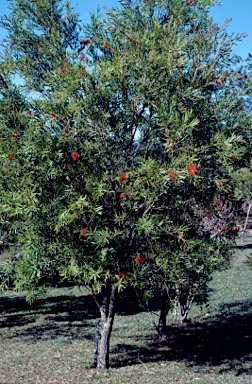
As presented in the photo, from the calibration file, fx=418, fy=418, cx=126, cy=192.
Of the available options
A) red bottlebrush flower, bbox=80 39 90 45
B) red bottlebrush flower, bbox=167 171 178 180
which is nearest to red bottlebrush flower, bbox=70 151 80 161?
red bottlebrush flower, bbox=167 171 178 180

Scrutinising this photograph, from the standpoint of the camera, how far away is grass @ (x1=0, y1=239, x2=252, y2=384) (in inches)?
379

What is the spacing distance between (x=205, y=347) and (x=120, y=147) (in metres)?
7.10

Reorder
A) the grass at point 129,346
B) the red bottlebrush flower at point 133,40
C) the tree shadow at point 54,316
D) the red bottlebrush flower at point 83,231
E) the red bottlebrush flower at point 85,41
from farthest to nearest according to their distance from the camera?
the tree shadow at point 54,316
the grass at point 129,346
the red bottlebrush flower at point 85,41
the red bottlebrush flower at point 133,40
the red bottlebrush flower at point 83,231

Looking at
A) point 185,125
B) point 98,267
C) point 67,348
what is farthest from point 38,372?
point 185,125

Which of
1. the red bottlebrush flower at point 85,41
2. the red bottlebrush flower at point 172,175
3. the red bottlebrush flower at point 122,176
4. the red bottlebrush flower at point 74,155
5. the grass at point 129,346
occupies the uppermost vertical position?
the red bottlebrush flower at point 85,41

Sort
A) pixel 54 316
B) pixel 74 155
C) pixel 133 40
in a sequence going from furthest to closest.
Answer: pixel 54 316, pixel 133 40, pixel 74 155

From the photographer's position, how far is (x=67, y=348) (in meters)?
12.7

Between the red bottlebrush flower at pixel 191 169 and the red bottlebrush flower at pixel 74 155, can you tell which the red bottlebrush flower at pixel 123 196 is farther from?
the red bottlebrush flower at pixel 191 169

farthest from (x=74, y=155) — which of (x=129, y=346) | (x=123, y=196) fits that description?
(x=129, y=346)

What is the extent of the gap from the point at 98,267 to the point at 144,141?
8.95 feet

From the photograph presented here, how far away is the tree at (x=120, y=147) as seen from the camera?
7.16m

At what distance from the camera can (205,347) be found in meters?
12.3

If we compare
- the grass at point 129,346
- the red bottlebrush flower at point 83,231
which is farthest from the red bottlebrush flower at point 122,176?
the grass at point 129,346

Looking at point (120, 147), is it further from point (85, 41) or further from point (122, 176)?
point (85, 41)
